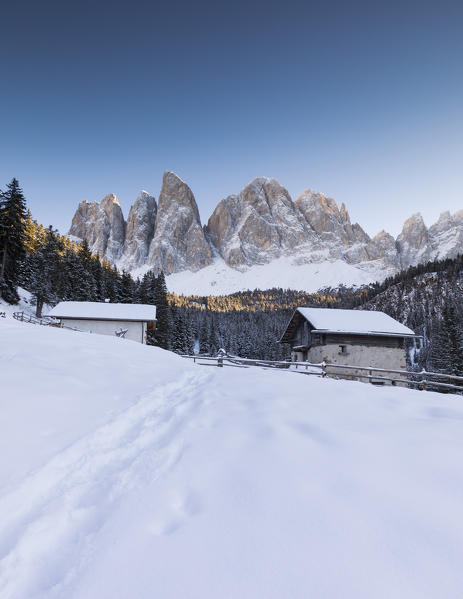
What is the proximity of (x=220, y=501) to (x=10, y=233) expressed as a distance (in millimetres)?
37470

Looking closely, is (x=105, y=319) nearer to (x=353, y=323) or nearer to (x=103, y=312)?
(x=103, y=312)

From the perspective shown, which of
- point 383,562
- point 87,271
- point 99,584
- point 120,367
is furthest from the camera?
point 87,271

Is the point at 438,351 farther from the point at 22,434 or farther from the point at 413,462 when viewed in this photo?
the point at 22,434

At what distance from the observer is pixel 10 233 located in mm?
30438

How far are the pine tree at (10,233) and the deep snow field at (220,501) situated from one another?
1296 inches

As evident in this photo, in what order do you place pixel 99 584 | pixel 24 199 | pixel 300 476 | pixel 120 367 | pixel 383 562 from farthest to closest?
1. pixel 24 199
2. pixel 120 367
3. pixel 300 476
4. pixel 383 562
5. pixel 99 584

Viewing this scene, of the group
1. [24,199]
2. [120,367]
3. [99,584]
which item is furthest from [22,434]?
[24,199]

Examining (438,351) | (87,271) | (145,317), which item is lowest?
(438,351)

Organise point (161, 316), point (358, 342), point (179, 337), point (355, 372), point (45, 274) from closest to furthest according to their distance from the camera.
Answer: point (355, 372), point (358, 342), point (45, 274), point (161, 316), point (179, 337)

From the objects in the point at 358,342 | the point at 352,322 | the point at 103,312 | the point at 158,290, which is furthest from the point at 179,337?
the point at 358,342

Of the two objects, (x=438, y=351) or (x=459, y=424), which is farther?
(x=438, y=351)

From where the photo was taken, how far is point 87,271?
1933 inches

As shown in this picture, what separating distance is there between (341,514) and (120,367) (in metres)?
6.40

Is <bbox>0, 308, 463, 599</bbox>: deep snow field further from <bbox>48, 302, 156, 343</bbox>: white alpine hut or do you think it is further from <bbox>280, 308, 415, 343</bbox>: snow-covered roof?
<bbox>48, 302, 156, 343</bbox>: white alpine hut
